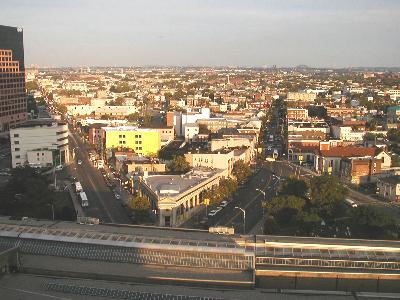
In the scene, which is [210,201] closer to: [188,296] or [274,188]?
[274,188]

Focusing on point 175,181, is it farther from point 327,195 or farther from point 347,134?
point 347,134

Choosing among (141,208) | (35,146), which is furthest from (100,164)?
(141,208)

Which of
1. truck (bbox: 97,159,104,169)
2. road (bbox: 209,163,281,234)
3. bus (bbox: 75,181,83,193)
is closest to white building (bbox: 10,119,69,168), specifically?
truck (bbox: 97,159,104,169)

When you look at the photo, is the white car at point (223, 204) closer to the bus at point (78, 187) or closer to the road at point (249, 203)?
the road at point (249, 203)

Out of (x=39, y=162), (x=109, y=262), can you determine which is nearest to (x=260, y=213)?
(x=109, y=262)

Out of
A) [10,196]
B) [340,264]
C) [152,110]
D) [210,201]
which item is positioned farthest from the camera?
[152,110]

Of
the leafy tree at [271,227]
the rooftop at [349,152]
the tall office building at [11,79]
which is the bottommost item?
the leafy tree at [271,227]

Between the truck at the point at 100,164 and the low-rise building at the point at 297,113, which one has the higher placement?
the low-rise building at the point at 297,113

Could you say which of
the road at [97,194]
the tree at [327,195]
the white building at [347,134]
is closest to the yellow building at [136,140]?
the road at [97,194]
